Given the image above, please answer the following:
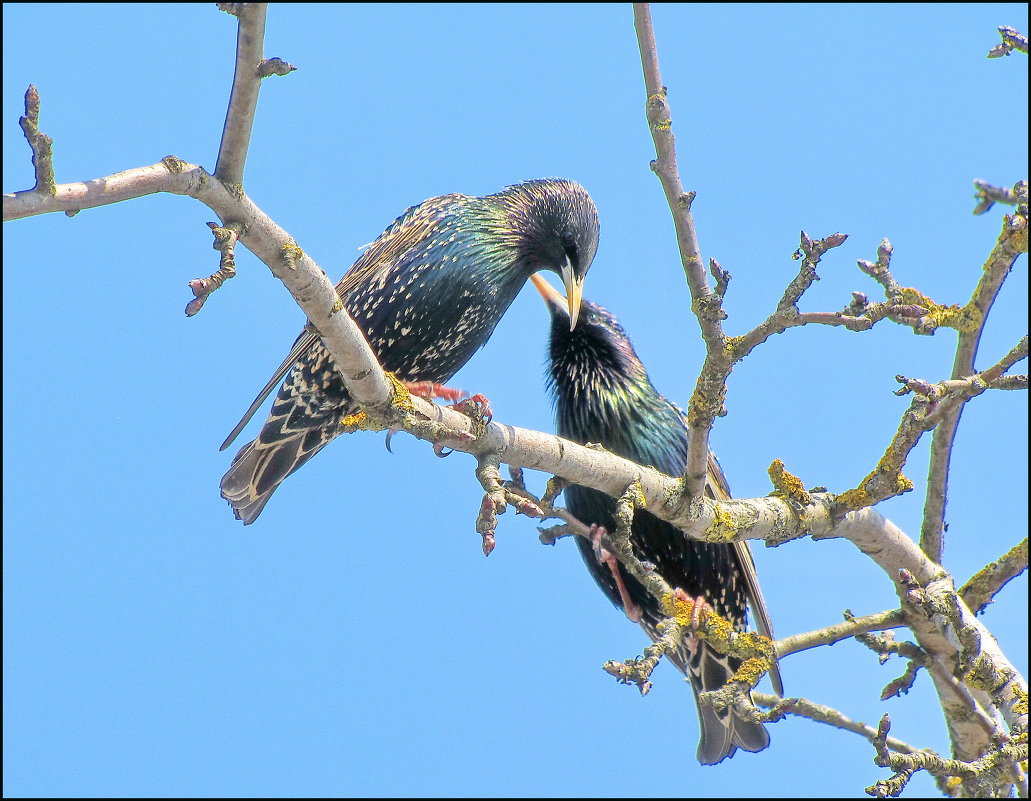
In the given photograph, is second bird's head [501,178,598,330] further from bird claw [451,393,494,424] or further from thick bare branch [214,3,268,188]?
thick bare branch [214,3,268,188]

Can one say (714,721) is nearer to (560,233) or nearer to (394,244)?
(560,233)

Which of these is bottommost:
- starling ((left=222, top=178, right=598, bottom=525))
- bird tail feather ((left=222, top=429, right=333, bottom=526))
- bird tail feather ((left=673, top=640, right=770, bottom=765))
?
bird tail feather ((left=673, top=640, right=770, bottom=765))

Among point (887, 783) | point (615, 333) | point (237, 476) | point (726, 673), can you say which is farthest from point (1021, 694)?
point (237, 476)

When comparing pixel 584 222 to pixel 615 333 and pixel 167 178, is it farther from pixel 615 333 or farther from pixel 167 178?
pixel 167 178

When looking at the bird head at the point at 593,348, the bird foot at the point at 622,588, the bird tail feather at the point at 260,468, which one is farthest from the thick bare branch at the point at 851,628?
the bird tail feather at the point at 260,468

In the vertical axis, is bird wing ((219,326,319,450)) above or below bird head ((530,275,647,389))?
below

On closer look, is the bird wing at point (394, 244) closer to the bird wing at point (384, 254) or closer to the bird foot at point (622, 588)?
the bird wing at point (384, 254)

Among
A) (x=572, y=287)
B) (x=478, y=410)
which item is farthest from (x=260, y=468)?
(x=572, y=287)

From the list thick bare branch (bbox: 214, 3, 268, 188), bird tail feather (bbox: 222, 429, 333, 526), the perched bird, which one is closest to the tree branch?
the perched bird
